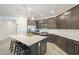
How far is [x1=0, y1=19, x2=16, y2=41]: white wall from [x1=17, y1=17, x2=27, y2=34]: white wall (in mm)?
93

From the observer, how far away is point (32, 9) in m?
2.15

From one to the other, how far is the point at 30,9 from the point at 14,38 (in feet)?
2.42

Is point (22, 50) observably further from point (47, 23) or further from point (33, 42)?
point (47, 23)

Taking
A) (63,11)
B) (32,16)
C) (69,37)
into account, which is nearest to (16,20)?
(32,16)

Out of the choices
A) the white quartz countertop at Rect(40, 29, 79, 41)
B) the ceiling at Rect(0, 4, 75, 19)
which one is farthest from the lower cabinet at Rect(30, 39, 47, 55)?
the ceiling at Rect(0, 4, 75, 19)

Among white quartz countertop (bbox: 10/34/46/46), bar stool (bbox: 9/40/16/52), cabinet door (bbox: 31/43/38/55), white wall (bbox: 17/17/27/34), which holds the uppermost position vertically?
white wall (bbox: 17/17/27/34)

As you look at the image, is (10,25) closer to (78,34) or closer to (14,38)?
(14,38)

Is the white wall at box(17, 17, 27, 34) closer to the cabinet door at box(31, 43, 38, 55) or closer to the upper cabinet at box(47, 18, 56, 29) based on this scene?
the cabinet door at box(31, 43, 38, 55)

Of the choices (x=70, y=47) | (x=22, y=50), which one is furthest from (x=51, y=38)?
(x=22, y=50)

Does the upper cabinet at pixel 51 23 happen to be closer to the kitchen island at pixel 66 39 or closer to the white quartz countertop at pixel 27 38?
the kitchen island at pixel 66 39

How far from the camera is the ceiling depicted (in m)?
2.12

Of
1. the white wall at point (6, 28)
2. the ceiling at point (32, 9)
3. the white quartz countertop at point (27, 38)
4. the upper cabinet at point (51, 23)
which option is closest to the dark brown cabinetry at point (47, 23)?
the upper cabinet at point (51, 23)

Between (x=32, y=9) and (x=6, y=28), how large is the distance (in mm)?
724
